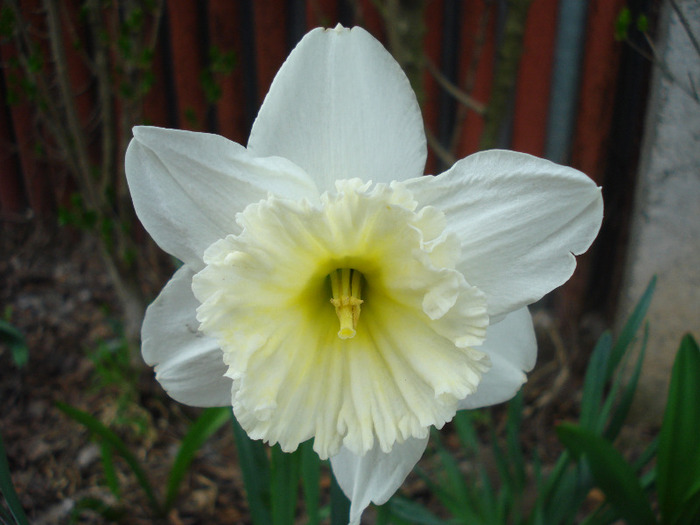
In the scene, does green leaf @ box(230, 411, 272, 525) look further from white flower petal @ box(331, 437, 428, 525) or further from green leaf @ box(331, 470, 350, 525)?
white flower petal @ box(331, 437, 428, 525)

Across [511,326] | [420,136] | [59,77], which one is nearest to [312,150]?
[420,136]

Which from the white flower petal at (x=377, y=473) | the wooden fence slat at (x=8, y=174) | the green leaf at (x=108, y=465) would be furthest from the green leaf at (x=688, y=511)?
the wooden fence slat at (x=8, y=174)

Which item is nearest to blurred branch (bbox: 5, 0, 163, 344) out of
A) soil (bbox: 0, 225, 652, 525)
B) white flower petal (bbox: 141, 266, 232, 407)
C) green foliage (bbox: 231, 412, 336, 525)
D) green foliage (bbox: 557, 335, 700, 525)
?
soil (bbox: 0, 225, 652, 525)

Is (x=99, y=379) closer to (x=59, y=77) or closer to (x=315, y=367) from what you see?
(x=59, y=77)

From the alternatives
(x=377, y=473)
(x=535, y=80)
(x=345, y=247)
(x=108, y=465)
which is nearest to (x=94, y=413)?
(x=108, y=465)

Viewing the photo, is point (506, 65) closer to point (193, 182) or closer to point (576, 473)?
point (576, 473)

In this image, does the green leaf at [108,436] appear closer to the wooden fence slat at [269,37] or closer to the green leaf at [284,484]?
the green leaf at [284,484]
